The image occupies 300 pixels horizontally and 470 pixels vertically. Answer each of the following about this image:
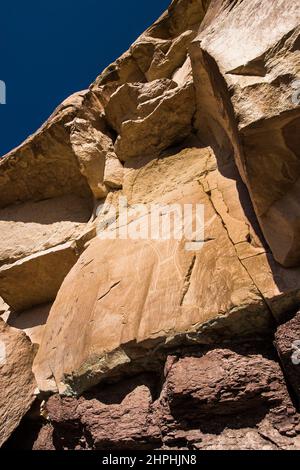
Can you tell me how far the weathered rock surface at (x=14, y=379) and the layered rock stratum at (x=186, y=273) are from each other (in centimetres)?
2

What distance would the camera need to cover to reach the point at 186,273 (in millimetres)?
3584

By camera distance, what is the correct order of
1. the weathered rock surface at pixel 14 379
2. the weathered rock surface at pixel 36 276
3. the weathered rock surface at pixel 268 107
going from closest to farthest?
the weathered rock surface at pixel 268 107
the weathered rock surface at pixel 14 379
the weathered rock surface at pixel 36 276

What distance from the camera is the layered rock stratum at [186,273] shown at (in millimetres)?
2820

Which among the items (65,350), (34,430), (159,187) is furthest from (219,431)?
(159,187)

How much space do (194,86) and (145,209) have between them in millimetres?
1674

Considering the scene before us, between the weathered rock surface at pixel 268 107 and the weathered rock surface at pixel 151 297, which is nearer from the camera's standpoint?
the weathered rock surface at pixel 268 107

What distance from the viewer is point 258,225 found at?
3451 mm

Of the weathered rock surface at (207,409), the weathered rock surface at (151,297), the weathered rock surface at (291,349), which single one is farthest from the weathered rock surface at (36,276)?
the weathered rock surface at (291,349)

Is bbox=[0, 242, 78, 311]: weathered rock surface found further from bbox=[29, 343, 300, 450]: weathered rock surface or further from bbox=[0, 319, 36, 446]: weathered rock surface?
bbox=[29, 343, 300, 450]: weathered rock surface

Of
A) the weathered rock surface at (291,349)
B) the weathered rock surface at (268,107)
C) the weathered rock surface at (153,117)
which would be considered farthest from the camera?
the weathered rock surface at (153,117)

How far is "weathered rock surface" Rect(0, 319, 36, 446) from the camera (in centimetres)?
410

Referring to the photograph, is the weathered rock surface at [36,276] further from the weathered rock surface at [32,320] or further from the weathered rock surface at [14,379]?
the weathered rock surface at [14,379]

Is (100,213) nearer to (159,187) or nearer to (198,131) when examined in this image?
(159,187)

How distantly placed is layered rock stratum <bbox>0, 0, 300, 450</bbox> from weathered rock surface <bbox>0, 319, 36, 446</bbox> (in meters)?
0.02
